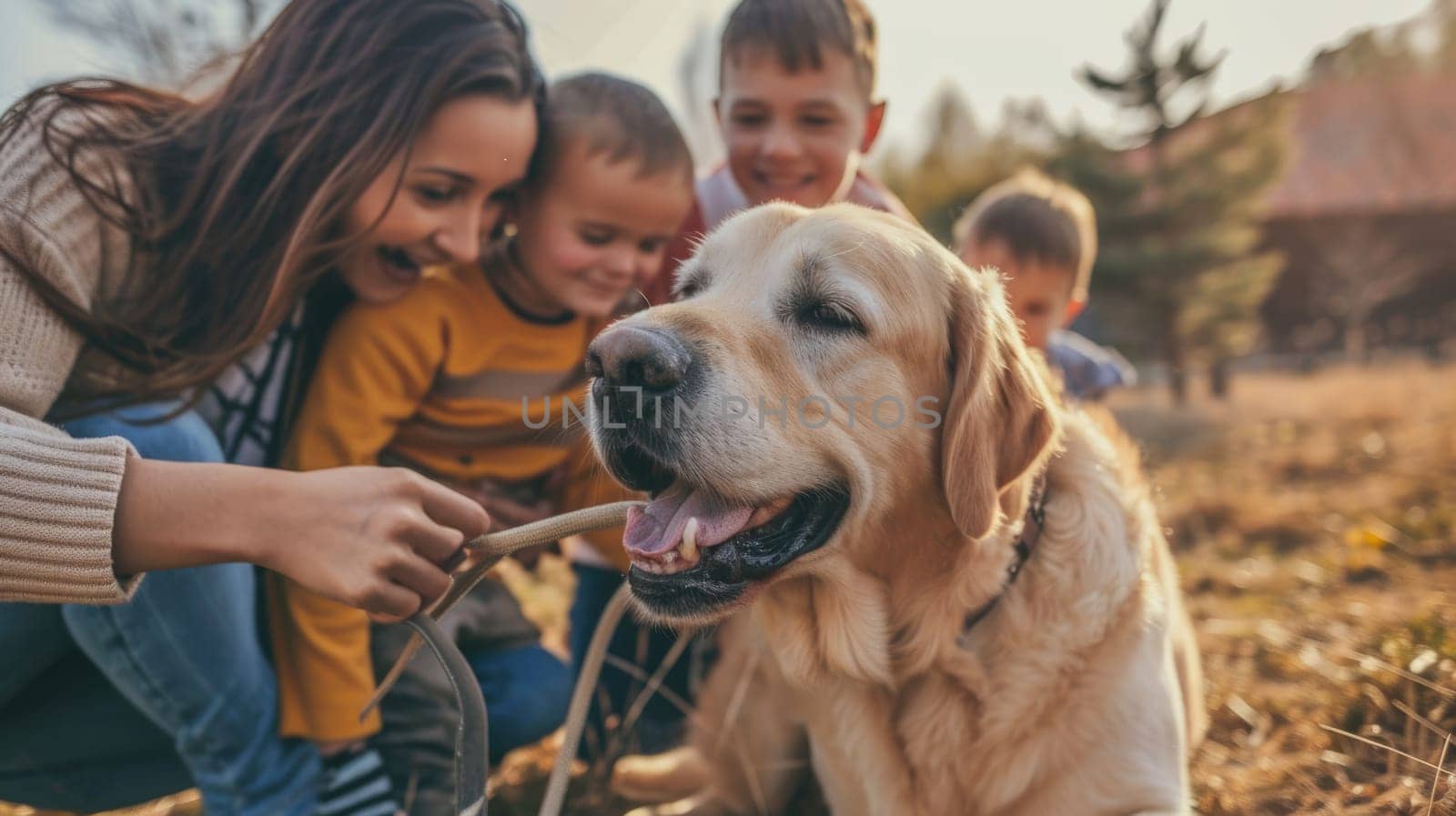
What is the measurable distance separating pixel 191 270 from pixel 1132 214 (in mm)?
11298

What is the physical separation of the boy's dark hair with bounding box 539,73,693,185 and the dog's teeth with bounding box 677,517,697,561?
46.9 inches

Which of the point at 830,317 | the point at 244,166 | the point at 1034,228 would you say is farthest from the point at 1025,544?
the point at 1034,228

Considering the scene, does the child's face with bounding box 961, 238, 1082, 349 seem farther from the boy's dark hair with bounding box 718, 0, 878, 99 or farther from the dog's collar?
the dog's collar

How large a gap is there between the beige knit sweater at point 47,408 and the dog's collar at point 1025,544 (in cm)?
157

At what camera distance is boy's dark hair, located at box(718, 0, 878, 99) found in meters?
2.88

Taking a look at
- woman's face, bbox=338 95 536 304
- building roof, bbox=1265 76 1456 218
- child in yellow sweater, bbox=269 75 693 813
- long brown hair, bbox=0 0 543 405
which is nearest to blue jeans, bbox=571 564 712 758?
child in yellow sweater, bbox=269 75 693 813

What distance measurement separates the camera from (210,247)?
2057mm

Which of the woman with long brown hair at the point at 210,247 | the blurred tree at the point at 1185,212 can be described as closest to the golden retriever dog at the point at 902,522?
the woman with long brown hair at the point at 210,247

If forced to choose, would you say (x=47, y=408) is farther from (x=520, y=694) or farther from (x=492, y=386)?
(x=520, y=694)

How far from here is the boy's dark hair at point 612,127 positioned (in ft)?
8.20

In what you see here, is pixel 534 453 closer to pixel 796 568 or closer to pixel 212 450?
pixel 212 450

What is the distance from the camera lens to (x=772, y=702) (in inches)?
106

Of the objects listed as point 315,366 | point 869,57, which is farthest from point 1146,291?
point 315,366

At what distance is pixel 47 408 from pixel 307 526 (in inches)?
30.1
